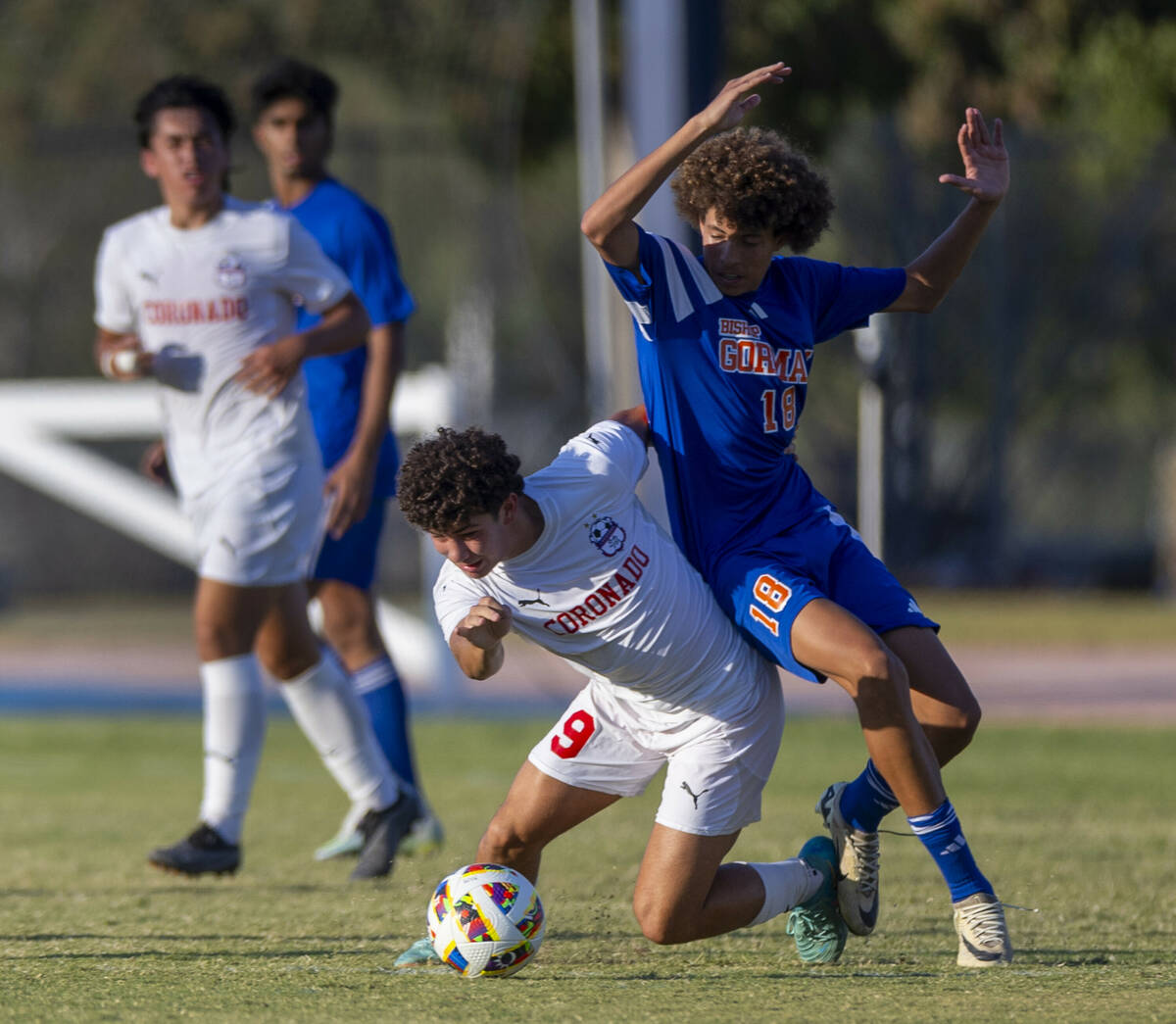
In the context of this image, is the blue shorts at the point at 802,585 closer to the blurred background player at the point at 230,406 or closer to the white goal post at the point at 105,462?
the blurred background player at the point at 230,406

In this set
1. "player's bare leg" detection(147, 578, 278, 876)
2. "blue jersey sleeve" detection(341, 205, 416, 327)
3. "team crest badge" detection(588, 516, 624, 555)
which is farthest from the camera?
"blue jersey sleeve" detection(341, 205, 416, 327)

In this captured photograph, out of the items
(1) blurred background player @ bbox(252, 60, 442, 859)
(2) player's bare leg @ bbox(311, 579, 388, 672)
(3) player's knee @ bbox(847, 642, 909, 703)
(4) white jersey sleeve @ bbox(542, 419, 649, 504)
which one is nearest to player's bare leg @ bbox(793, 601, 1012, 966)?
(3) player's knee @ bbox(847, 642, 909, 703)

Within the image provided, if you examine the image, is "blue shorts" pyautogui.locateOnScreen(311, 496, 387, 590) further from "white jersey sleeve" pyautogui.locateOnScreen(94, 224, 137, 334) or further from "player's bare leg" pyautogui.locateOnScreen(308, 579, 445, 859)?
"white jersey sleeve" pyautogui.locateOnScreen(94, 224, 137, 334)

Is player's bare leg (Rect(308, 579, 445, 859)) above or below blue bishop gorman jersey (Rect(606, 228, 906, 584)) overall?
below

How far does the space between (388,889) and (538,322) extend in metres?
9.87

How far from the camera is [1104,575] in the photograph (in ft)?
75.9

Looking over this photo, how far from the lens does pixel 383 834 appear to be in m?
5.85

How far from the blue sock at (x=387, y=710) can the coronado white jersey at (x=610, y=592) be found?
2.26m

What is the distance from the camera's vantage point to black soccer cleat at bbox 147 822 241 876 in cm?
554

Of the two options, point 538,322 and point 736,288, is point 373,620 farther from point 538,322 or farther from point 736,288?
Answer: point 538,322

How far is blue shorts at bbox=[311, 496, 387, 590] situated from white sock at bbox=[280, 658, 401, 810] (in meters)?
0.45

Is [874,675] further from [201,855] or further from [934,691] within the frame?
[201,855]

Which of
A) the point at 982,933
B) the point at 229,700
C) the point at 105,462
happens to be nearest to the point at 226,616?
the point at 229,700

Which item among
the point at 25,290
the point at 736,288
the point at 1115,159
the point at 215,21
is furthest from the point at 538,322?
the point at 736,288
